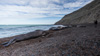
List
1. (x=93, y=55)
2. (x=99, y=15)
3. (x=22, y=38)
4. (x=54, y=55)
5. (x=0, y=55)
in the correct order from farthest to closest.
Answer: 1. (x=99, y=15)
2. (x=22, y=38)
3. (x=0, y=55)
4. (x=54, y=55)
5. (x=93, y=55)

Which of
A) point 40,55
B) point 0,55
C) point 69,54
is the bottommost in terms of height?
point 0,55

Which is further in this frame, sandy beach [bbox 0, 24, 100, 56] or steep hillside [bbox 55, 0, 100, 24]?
steep hillside [bbox 55, 0, 100, 24]

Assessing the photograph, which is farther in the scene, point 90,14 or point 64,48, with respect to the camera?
point 90,14

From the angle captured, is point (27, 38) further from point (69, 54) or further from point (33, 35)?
point (69, 54)

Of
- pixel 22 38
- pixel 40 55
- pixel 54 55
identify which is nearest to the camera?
pixel 54 55

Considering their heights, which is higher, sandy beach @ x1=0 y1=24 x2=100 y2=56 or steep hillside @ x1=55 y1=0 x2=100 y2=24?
steep hillside @ x1=55 y1=0 x2=100 y2=24

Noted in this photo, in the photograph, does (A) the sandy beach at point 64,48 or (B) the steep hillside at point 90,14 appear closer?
(A) the sandy beach at point 64,48

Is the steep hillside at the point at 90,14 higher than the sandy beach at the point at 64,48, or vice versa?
the steep hillside at the point at 90,14

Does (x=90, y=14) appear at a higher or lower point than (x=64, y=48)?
higher

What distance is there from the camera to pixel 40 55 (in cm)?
342

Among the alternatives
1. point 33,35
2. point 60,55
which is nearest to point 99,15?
point 33,35

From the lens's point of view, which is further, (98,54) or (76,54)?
(76,54)

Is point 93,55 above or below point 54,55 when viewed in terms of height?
above

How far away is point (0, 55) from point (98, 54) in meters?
6.44
